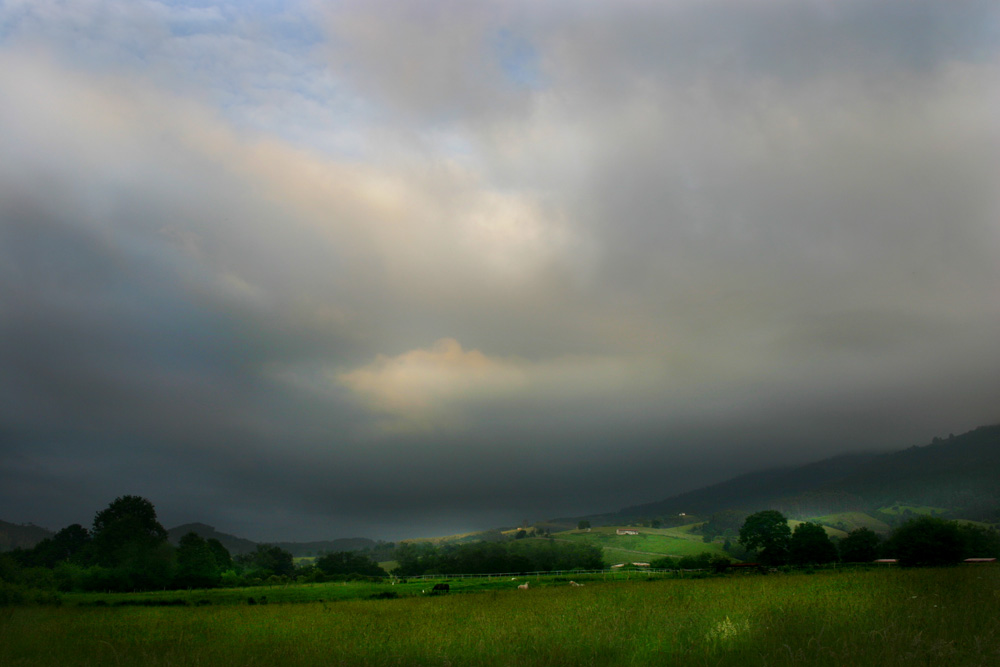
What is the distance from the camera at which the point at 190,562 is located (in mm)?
75062

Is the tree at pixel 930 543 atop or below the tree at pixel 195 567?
below

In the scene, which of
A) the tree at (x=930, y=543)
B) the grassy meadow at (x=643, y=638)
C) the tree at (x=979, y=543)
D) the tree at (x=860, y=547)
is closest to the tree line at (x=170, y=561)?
the grassy meadow at (x=643, y=638)

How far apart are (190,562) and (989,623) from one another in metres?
85.5

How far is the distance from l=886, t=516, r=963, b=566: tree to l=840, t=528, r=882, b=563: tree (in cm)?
1048

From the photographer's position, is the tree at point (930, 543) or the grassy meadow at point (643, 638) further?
the tree at point (930, 543)

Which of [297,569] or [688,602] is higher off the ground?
[688,602]

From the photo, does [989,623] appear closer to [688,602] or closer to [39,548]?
[688,602]

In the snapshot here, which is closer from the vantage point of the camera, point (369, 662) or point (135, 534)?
point (369, 662)

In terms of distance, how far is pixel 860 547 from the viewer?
86938 millimetres

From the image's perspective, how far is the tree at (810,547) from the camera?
85.9 metres

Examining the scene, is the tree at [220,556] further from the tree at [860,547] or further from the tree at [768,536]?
the tree at [860,547]

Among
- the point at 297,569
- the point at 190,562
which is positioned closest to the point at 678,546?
the point at 297,569

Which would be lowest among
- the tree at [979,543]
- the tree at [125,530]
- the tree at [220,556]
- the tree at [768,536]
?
the tree at [979,543]

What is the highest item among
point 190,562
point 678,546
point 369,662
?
point 369,662
